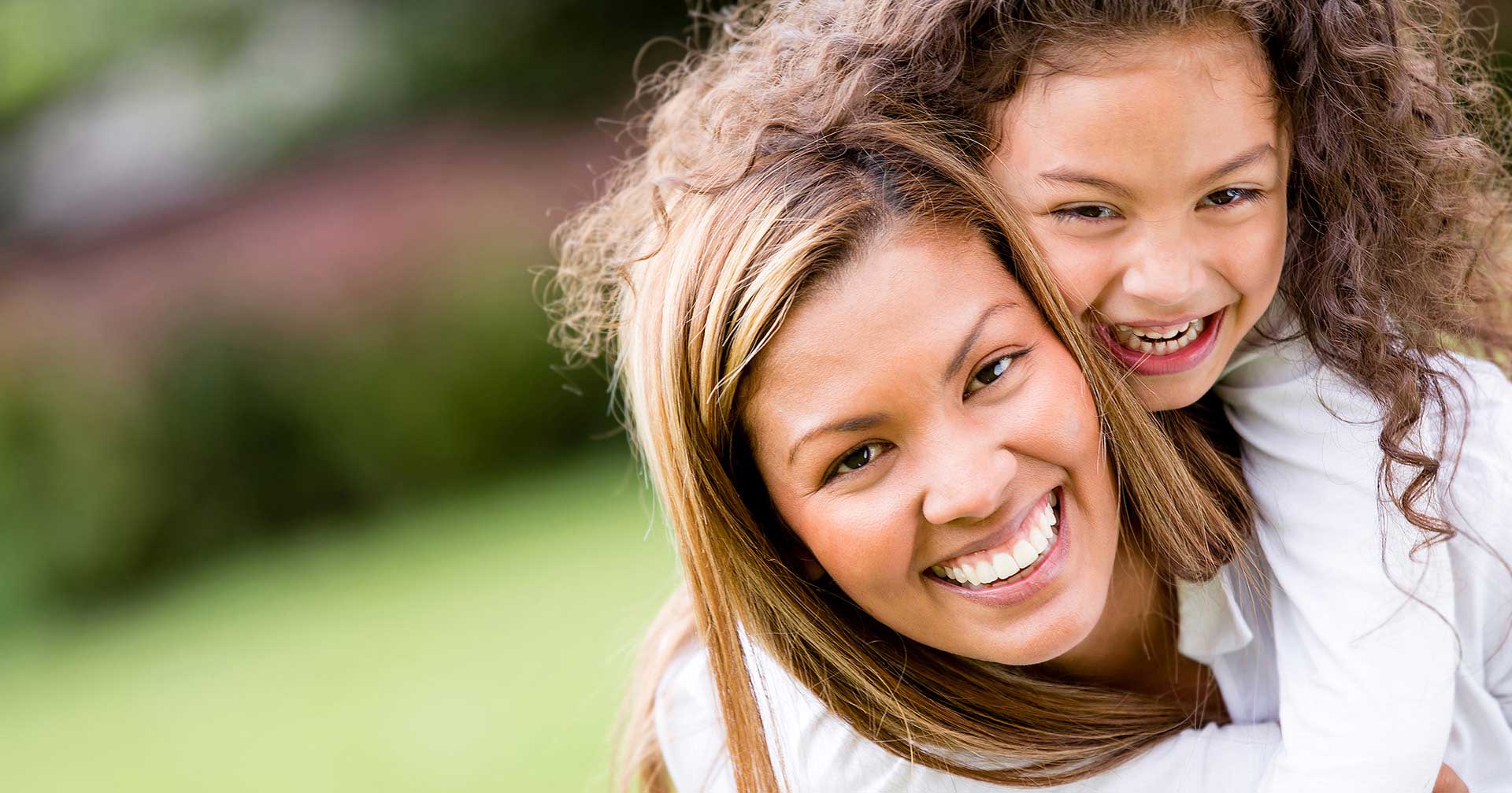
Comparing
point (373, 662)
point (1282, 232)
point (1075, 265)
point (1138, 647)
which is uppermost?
point (1075, 265)

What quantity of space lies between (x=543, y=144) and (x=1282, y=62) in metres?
4.42

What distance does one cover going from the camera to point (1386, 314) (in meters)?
2.03

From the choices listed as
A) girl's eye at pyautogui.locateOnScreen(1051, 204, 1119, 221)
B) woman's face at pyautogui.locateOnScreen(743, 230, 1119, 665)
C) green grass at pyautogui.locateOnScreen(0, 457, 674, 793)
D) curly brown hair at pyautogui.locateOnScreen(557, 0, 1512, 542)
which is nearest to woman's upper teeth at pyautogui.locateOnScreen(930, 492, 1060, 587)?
woman's face at pyautogui.locateOnScreen(743, 230, 1119, 665)

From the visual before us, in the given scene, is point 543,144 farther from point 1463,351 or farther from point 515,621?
point 1463,351

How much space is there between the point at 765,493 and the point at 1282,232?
836mm

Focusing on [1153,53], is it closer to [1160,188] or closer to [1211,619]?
[1160,188]

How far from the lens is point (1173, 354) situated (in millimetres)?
1998

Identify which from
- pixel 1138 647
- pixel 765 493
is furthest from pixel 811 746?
pixel 1138 647

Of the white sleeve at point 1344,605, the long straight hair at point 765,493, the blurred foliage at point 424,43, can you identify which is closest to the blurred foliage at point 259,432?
the blurred foliage at point 424,43

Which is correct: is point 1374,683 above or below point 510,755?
above

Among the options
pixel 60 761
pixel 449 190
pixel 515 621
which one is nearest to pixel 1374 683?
pixel 515 621

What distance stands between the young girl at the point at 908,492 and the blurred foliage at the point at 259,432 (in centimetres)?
349

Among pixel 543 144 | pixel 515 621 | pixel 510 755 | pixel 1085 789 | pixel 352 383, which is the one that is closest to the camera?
pixel 1085 789

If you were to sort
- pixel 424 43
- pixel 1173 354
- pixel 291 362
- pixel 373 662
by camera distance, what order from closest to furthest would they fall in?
pixel 1173 354 → pixel 373 662 → pixel 291 362 → pixel 424 43
